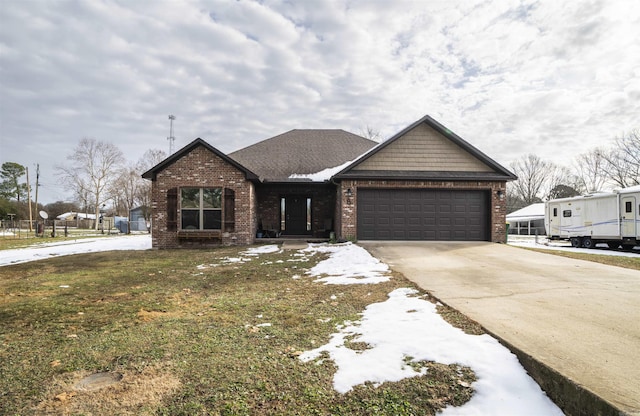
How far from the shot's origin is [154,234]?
12320 mm

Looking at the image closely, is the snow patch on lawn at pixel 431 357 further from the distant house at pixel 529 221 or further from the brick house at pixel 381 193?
the distant house at pixel 529 221

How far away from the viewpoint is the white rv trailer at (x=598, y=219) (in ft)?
43.7

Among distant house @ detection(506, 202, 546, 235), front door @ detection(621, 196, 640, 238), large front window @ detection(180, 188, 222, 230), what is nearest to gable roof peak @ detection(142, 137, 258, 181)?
large front window @ detection(180, 188, 222, 230)

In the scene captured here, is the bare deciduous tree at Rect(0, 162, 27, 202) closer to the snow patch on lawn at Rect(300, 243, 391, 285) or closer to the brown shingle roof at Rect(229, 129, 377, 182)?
the brown shingle roof at Rect(229, 129, 377, 182)

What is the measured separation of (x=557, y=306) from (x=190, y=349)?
4578 millimetres

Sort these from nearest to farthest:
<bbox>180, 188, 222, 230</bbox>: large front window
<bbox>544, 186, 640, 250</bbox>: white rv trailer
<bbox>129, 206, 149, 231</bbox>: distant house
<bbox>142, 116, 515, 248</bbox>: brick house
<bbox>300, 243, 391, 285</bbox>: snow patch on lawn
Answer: <bbox>300, 243, 391, 285</bbox>: snow patch on lawn
<bbox>142, 116, 515, 248</bbox>: brick house
<bbox>180, 188, 222, 230</bbox>: large front window
<bbox>544, 186, 640, 250</bbox>: white rv trailer
<bbox>129, 206, 149, 231</bbox>: distant house

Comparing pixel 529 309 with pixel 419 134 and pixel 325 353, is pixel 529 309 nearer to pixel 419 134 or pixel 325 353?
pixel 325 353

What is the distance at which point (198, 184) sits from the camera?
12.4m

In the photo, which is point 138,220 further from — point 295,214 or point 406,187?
point 406,187

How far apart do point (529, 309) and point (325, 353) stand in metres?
2.85

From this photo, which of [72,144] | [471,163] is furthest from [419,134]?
[72,144]

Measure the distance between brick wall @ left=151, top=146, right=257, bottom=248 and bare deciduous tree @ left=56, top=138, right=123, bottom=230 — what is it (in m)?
31.5

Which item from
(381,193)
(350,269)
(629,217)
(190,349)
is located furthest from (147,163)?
(629,217)

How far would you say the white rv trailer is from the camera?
1333 centimetres
